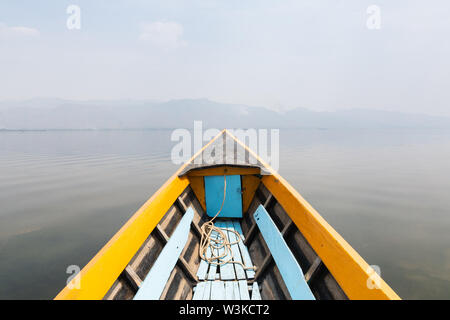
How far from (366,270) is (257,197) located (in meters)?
2.87

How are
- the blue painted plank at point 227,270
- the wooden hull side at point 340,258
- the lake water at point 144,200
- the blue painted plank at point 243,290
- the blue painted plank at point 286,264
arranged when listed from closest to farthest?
1. the wooden hull side at point 340,258
2. the blue painted plank at point 286,264
3. the blue painted plank at point 243,290
4. the blue painted plank at point 227,270
5. the lake water at point 144,200

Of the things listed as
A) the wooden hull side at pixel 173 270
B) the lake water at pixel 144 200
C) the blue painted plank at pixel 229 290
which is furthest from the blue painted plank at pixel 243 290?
the lake water at pixel 144 200

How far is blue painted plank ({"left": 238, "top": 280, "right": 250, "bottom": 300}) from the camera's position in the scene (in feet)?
8.22

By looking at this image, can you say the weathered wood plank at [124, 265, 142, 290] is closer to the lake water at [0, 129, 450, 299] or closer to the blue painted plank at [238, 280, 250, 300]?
the blue painted plank at [238, 280, 250, 300]

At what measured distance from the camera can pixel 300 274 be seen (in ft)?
6.43

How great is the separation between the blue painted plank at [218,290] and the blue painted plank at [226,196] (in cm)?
173

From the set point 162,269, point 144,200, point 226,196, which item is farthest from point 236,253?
point 144,200

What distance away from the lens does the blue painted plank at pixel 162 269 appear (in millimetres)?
1984

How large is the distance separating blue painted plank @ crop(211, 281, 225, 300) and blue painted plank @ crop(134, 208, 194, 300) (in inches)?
23.1

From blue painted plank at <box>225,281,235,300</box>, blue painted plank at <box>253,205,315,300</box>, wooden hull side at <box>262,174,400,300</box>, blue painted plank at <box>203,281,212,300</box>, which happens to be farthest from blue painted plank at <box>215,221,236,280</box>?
wooden hull side at <box>262,174,400,300</box>

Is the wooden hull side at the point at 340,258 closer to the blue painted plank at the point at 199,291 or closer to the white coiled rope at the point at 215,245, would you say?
the white coiled rope at the point at 215,245

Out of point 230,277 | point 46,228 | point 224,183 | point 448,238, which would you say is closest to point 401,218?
point 448,238
